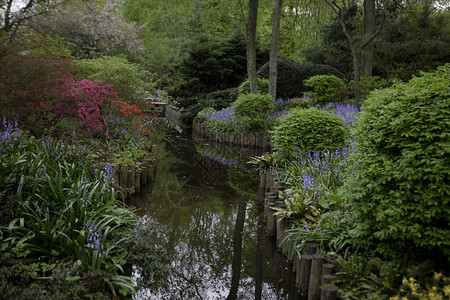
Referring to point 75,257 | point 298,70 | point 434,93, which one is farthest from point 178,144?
point 434,93

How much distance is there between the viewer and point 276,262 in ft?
14.6

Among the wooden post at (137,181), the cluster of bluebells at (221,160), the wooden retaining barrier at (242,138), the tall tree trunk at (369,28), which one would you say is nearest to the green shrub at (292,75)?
the tall tree trunk at (369,28)

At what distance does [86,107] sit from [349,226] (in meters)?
6.77

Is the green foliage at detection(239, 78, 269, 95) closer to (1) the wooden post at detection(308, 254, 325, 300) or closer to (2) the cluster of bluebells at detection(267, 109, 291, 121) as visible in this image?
(2) the cluster of bluebells at detection(267, 109, 291, 121)

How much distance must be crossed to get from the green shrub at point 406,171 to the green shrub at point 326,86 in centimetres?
1179

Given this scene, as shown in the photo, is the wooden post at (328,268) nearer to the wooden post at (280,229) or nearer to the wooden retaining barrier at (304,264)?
the wooden retaining barrier at (304,264)

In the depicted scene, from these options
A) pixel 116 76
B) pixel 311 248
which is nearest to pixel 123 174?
pixel 311 248

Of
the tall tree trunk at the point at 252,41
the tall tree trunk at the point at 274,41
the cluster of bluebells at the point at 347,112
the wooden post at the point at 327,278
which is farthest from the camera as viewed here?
the tall tree trunk at the point at 252,41

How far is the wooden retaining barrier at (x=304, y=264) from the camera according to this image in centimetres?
320

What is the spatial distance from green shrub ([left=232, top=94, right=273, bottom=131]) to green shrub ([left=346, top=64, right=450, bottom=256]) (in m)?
8.73

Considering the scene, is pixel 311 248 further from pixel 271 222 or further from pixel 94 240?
pixel 94 240

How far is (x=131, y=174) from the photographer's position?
258 inches

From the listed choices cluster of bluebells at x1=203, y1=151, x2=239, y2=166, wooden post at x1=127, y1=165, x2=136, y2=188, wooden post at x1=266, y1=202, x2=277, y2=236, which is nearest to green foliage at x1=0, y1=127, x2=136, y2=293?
wooden post at x1=127, y1=165, x2=136, y2=188

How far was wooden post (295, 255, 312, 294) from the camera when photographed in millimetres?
3566
